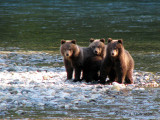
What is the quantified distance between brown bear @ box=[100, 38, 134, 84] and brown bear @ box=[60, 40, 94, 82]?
60cm

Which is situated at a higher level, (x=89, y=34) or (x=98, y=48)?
(x=98, y=48)

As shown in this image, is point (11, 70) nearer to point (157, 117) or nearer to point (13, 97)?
point (13, 97)

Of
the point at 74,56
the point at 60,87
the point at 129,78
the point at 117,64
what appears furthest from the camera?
the point at 74,56

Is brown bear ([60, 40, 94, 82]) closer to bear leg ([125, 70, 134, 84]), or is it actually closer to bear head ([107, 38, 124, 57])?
bear head ([107, 38, 124, 57])

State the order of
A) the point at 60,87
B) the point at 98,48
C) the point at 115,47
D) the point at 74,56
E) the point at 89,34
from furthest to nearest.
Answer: the point at 89,34, the point at 98,48, the point at 74,56, the point at 115,47, the point at 60,87

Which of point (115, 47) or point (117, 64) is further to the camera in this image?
point (117, 64)

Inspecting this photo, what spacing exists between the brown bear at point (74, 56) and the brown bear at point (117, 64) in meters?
0.60

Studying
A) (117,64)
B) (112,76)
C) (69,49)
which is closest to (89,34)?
(112,76)

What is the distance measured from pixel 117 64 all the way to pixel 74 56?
109 centimetres

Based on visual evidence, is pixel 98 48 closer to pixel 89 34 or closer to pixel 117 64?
pixel 117 64

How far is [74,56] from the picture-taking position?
32.7ft

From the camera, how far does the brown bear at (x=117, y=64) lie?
368 inches

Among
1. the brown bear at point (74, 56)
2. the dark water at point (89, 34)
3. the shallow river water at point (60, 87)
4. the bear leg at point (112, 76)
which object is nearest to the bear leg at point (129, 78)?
the shallow river water at point (60, 87)

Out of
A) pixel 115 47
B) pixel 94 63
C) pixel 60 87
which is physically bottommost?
pixel 60 87
